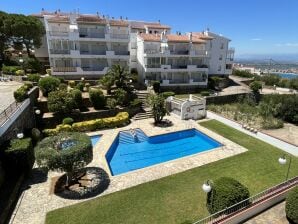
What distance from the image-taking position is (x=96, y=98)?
30953 millimetres

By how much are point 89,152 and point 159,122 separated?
16.4m

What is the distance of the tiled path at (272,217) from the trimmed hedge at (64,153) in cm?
1131

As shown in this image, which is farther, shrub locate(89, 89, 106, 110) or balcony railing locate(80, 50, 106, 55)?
balcony railing locate(80, 50, 106, 55)

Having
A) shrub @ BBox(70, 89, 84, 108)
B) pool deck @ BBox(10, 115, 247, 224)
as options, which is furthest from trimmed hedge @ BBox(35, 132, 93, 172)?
shrub @ BBox(70, 89, 84, 108)

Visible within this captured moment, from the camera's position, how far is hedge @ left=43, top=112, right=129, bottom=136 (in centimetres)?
2622

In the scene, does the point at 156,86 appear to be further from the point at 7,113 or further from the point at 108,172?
the point at 7,113

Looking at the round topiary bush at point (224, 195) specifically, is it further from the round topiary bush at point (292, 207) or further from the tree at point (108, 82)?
the tree at point (108, 82)

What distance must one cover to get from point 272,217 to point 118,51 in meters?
37.0

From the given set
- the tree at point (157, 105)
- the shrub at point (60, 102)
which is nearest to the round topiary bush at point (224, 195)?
the tree at point (157, 105)

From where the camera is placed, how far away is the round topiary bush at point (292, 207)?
12656 mm

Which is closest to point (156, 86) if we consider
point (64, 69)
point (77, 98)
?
point (77, 98)

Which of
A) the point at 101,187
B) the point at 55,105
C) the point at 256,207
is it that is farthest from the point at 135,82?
the point at 256,207

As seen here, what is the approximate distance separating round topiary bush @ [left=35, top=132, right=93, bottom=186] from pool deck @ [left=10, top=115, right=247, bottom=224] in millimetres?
2388

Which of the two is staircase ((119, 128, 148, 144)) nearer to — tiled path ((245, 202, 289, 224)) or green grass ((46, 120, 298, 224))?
green grass ((46, 120, 298, 224))
